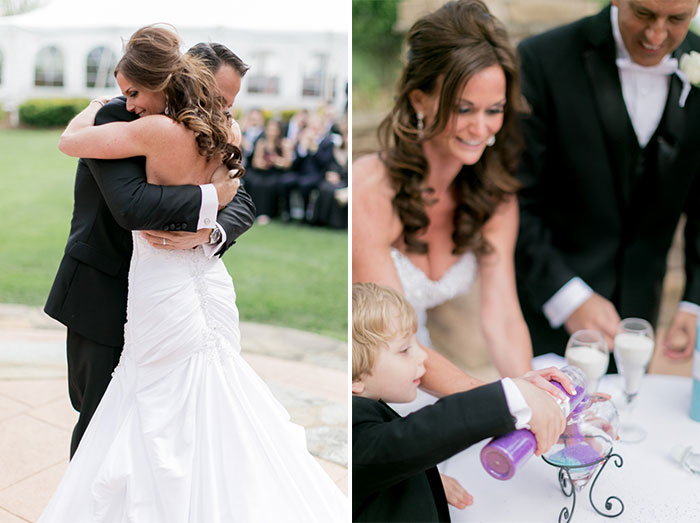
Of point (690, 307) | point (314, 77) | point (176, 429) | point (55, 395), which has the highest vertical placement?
point (314, 77)

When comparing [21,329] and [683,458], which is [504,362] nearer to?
[683,458]

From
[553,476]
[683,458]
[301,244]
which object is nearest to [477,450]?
[553,476]

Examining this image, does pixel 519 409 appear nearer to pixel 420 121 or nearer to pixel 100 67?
pixel 420 121

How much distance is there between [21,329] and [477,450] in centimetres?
355

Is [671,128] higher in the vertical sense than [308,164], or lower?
higher

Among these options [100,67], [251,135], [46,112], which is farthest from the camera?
[46,112]

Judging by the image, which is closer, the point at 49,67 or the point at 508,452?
the point at 508,452

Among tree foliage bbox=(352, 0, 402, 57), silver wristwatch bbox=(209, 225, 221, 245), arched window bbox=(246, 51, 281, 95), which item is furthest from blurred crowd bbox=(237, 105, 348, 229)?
silver wristwatch bbox=(209, 225, 221, 245)

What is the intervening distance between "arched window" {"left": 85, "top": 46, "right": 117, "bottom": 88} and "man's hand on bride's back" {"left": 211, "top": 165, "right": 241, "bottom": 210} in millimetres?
11595

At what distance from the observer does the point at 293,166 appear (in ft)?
30.9

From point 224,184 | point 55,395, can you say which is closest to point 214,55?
point 224,184

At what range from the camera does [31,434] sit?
2980mm

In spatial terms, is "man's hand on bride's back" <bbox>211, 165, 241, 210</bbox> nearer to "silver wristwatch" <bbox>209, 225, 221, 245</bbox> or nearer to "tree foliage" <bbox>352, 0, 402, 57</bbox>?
"silver wristwatch" <bbox>209, 225, 221, 245</bbox>

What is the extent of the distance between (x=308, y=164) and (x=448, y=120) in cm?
735
